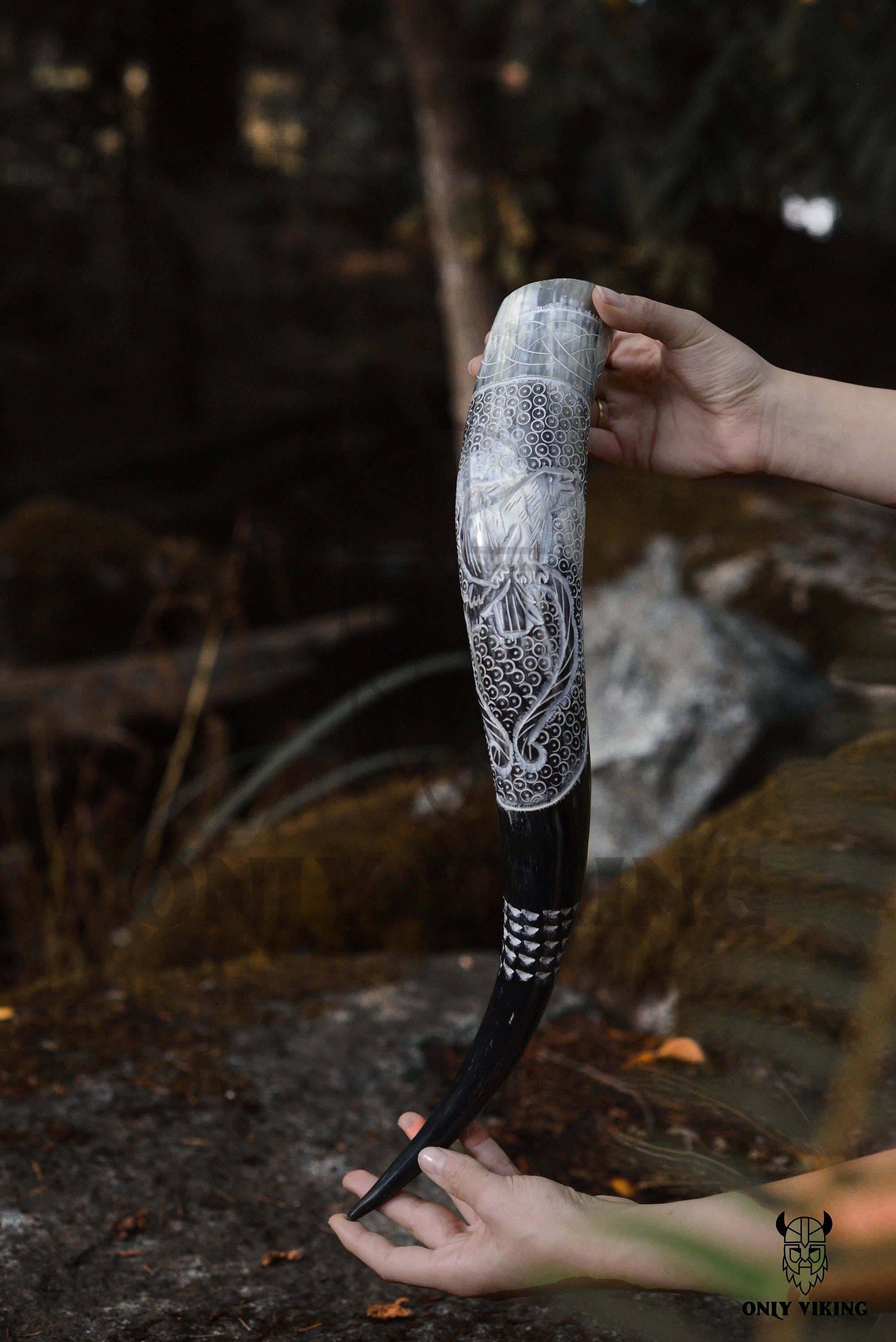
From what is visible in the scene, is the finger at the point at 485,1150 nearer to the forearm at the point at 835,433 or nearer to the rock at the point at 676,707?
the forearm at the point at 835,433

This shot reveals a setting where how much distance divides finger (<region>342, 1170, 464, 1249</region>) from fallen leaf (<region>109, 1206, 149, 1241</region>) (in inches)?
13.4

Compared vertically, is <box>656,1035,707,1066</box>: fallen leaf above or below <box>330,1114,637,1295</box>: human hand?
below

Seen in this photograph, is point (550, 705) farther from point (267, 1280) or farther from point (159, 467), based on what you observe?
point (159, 467)

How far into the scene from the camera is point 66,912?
3.28 m

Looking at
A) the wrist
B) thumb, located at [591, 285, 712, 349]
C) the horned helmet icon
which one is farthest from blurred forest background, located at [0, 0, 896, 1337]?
thumb, located at [591, 285, 712, 349]

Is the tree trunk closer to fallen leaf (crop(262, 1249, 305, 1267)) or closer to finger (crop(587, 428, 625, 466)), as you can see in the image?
finger (crop(587, 428, 625, 466))

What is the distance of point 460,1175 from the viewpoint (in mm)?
1138

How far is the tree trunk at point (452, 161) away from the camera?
11.7ft

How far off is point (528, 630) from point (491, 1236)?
0.63 metres

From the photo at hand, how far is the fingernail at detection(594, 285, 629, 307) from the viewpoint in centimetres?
124

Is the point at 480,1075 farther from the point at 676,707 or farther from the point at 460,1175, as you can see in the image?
the point at 676,707

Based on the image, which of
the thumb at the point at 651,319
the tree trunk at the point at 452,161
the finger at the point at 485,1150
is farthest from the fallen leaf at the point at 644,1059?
the tree trunk at the point at 452,161

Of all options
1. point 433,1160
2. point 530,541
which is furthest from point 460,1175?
point 530,541

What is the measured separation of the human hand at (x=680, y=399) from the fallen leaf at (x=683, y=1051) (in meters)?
0.91
